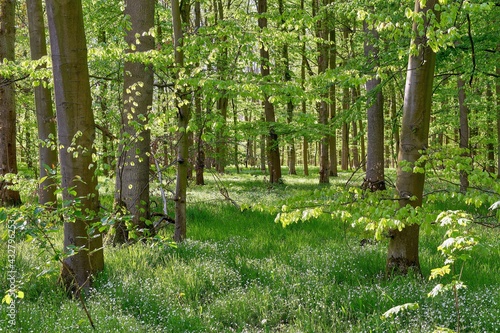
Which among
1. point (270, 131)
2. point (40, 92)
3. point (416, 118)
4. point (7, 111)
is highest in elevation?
point (40, 92)

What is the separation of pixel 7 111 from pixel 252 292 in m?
8.46

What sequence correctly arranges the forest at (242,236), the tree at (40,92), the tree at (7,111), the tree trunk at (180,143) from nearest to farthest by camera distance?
the forest at (242,236), the tree trunk at (180,143), the tree at (40,92), the tree at (7,111)

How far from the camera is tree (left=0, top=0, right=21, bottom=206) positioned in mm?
8953

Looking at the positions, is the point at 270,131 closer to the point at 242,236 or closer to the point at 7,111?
the point at 242,236

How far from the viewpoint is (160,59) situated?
189 inches

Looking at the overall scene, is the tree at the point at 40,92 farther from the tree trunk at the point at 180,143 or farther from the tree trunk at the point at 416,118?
the tree trunk at the point at 416,118

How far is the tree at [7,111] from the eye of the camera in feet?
29.4

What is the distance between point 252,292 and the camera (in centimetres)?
423

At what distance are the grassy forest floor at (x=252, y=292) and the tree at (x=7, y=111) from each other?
451 centimetres

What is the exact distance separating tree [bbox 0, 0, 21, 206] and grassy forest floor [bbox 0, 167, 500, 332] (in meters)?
4.51

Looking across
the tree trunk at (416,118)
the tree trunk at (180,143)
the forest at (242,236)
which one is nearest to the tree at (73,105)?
the forest at (242,236)

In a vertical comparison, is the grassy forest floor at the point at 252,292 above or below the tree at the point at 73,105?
below

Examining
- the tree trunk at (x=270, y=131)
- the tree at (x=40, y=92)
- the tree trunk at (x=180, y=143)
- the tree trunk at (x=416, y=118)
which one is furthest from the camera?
the tree trunk at (x=270, y=131)

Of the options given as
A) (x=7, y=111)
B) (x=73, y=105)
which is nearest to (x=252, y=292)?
(x=73, y=105)
